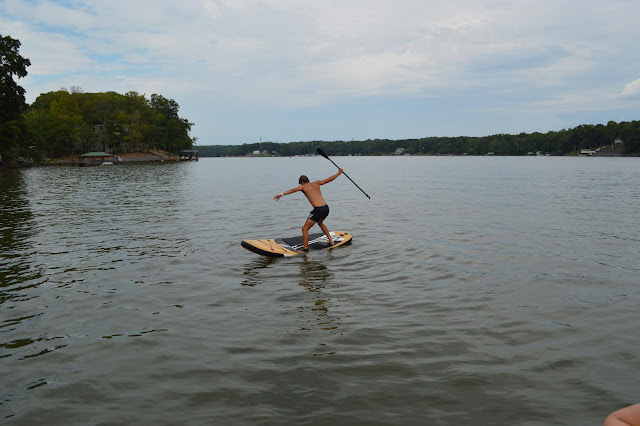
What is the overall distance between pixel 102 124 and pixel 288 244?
12972cm

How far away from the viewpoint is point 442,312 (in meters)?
8.23

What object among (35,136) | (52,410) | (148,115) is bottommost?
(52,410)

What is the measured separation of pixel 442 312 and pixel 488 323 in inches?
33.3

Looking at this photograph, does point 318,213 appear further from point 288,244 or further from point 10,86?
point 10,86

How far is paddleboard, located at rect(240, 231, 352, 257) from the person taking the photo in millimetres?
12938

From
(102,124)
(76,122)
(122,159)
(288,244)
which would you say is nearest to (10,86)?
(76,122)

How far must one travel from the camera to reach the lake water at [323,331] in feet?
17.0

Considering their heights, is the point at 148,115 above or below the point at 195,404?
above

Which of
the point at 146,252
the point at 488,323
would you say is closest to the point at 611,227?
the point at 488,323

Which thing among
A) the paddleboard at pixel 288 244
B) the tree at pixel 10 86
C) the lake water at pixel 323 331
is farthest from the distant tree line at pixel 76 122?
the paddleboard at pixel 288 244

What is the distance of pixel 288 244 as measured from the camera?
13914 mm

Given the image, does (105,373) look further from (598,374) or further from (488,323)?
(598,374)

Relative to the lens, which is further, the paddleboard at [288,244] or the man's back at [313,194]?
the man's back at [313,194]

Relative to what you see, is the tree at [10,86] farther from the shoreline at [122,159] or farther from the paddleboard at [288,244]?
the paddleboard at [288,244]
